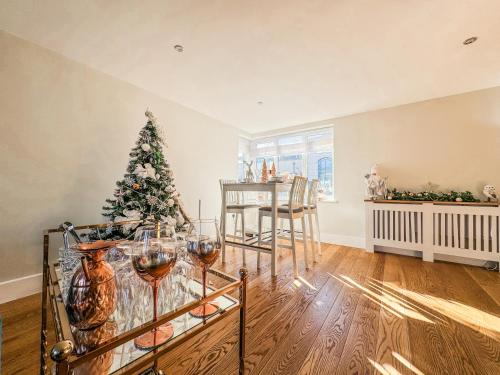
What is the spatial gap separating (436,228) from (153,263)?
3.39m

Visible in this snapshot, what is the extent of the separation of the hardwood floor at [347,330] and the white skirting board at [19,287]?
3.4 inches

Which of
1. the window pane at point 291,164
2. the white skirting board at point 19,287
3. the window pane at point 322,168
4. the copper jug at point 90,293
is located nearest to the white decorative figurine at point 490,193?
the window pane at point 322,168

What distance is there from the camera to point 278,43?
71.1 inches

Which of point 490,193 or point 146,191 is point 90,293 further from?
point 490,193

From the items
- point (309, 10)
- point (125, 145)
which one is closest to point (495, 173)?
point (309, 10)

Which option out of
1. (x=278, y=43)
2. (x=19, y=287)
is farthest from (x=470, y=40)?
(x=19, y=287)

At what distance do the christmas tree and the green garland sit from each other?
9.81 feet

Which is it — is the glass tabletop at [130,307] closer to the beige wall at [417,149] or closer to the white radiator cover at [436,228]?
the white radiator cover at [436,228]

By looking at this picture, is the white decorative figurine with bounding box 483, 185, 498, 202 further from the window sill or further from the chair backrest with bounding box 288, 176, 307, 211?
the chair backrest with bounding box 288, 176, 307, 211

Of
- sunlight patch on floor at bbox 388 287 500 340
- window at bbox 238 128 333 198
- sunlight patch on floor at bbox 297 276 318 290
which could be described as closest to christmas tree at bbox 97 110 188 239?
sunlight patch on floor at bbox 297 276 318 290

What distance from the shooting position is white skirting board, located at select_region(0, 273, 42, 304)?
1.69 metres

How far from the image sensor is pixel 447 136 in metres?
2.78

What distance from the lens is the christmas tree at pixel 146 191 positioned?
1996mm

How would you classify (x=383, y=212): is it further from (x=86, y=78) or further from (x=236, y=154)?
(x=86, y=78)
